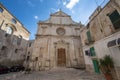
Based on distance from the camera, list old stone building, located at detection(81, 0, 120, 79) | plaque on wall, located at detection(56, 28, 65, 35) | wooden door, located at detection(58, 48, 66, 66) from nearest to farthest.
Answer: old stone building, located at detection(81, 0, 120, 79) → wooden door, located at detection(58, 48, 66, 66) → plaque on wall, located at detection(56, 28, 65, 35)

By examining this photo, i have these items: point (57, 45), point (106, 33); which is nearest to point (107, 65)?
point (106, 33)

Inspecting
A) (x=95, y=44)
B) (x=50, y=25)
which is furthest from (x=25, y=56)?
(x=95, y=44)

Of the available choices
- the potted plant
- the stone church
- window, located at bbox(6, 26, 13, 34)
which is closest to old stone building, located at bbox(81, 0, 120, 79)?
the potted plant

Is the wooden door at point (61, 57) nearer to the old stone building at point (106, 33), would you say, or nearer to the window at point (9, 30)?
the old stone building at point (106, 33)

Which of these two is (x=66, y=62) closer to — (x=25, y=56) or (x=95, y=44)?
(x=95, y=44)

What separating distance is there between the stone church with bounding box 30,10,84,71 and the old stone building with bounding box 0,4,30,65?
772cm

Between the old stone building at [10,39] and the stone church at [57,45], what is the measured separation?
304 inches

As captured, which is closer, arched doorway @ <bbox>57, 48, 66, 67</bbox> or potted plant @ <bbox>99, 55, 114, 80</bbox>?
potted plant @ <bbox>99, 55, 114, 80</bbox>

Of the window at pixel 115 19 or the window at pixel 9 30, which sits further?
the window at pixel 9 30

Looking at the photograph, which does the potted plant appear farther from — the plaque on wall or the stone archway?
the plaque on wall

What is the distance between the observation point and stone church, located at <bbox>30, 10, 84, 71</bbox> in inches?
536

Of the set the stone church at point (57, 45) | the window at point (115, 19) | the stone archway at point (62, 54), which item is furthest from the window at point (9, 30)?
the window at point (115, 19)

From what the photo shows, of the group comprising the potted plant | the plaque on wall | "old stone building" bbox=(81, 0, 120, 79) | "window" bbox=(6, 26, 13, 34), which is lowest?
the potted plant

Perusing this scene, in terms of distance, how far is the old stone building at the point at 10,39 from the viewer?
15734 mm
